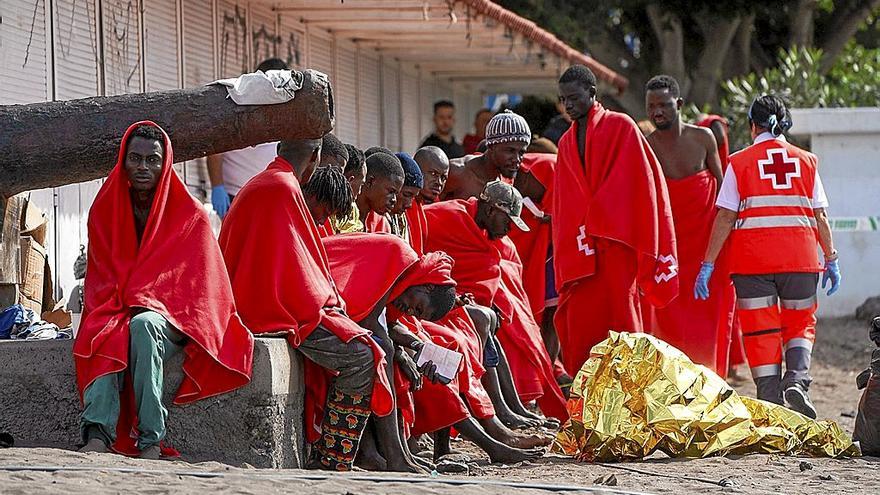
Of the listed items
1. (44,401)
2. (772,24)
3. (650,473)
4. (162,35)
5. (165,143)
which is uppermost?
(772,24)

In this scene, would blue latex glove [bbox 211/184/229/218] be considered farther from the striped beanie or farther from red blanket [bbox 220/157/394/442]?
red blanket [bbox 220/157/394/442]

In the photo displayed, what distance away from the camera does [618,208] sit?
319 inches

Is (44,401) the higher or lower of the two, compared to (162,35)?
lower

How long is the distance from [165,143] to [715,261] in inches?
174

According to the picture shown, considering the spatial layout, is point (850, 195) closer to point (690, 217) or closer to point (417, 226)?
point (690, 217)

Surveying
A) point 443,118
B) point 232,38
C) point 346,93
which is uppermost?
point 232,38

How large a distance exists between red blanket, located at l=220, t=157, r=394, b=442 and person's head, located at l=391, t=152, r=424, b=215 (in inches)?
58.7

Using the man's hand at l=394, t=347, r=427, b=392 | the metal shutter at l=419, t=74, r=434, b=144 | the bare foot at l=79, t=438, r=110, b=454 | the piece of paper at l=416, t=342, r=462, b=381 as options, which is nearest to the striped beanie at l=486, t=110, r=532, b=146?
the piece of paper at l=416, t=342, r=462, b=381

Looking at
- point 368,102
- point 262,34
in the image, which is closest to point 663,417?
point 262,34

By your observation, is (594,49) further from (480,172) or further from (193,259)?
(193,259)

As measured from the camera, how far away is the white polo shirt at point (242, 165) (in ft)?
32.0

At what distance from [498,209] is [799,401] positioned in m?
1.87

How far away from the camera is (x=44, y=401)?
5809 mm

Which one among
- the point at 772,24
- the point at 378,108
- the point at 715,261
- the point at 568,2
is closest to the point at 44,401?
the point at 715,261
